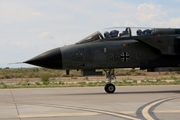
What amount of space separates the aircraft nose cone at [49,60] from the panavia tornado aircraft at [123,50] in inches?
12.0

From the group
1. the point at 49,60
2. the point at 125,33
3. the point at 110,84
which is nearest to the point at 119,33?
the point at 125,33

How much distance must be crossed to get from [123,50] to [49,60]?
3.87m

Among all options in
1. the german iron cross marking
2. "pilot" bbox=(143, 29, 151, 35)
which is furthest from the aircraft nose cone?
"pilot" bbox=(143, 29, 151, 35)

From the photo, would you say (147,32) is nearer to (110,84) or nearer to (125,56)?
(125,56)

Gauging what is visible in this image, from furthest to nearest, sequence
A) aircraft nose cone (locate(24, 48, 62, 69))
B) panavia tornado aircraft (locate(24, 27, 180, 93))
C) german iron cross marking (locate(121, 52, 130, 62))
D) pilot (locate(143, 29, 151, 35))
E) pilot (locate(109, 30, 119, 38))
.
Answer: pilot (locate(143, 29, 151, 35)), pilot (locate(109, 30, 119, 38)), german iron cross marking (locate(121, 52, 130, 62)), panavia tornado aircraft (locate(24, 27, 180, 93)), aircraft nose cone (locate(24, 48, 62, 69))

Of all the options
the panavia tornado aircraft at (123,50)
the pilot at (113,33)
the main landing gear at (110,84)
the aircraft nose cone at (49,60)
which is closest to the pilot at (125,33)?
the panavia tornado aircraft at (123,50)

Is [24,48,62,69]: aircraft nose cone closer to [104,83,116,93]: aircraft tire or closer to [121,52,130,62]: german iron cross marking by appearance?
[104,83,116,93]: aircraft tire

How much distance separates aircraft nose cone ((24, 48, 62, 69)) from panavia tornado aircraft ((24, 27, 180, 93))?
0.30 metres

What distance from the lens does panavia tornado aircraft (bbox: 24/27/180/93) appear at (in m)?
17.5

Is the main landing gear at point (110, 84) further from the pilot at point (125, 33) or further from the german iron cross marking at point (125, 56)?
the pilot at point (125, 33)

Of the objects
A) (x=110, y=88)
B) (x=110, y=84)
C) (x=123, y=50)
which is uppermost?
(x=123, y=50)

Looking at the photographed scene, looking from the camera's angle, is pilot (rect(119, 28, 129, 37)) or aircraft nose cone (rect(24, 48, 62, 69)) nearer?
aircraft nose cone (rect(24, 48, 62, 69))

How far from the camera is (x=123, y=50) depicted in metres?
17.9

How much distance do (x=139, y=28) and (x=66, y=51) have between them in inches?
162
